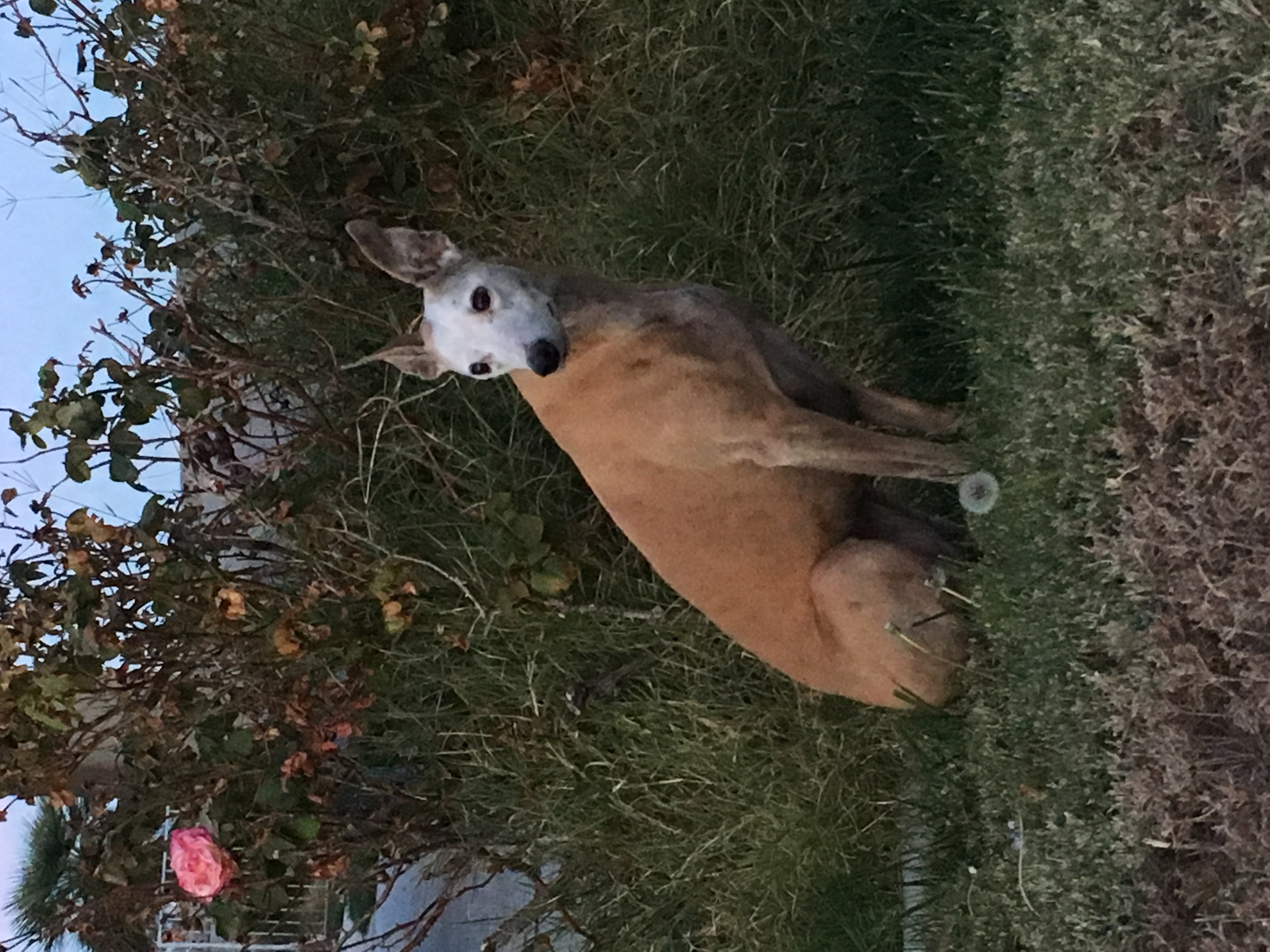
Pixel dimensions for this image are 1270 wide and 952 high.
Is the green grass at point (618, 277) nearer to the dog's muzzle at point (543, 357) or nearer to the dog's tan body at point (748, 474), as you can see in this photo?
the dog's tan body at point (748, 474)

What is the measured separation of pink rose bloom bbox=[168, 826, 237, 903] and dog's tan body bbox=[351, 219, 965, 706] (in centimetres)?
169

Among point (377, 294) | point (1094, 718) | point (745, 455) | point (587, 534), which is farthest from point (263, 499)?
point (1094, 718)

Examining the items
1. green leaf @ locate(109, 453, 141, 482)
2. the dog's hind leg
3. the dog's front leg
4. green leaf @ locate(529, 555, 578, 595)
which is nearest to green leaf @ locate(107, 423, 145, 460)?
green leaf @ locate(109, 453, 141, 482)

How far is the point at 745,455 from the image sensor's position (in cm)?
272

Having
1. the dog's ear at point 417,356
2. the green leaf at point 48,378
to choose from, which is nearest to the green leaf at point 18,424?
the green leaf at point 48,378

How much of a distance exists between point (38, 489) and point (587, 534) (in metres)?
1.91

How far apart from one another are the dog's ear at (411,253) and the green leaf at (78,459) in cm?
134

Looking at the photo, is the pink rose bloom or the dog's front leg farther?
the pink rose bloom

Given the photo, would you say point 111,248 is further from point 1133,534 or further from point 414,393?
point 1133,534

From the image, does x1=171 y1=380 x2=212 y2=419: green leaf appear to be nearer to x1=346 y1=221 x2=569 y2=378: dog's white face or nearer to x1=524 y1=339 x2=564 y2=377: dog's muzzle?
x1=346 y1=221 x2=569 y2=378: dog's white face

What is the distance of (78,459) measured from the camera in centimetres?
360

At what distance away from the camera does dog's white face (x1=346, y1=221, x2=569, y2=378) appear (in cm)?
272

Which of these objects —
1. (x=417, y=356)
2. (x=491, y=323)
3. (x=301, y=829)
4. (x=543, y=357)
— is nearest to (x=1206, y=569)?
(x=543, y=357)

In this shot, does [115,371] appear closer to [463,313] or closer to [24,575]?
[24,575]
